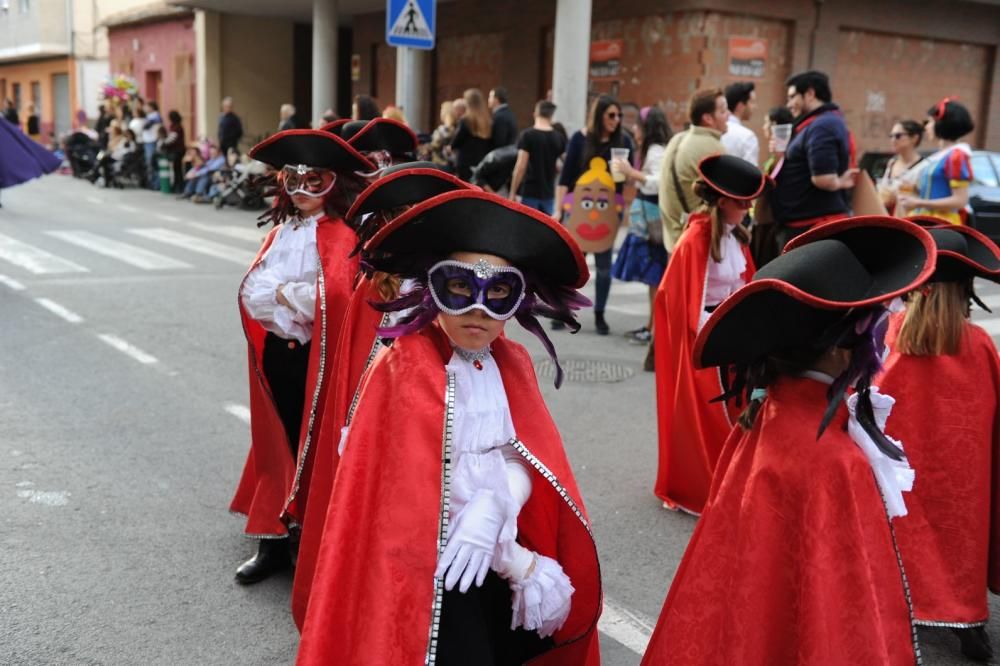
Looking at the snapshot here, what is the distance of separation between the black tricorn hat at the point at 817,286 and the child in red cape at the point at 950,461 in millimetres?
Result: 1179

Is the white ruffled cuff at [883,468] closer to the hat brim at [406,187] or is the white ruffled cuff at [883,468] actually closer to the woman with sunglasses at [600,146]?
the hat brim at [406,187]

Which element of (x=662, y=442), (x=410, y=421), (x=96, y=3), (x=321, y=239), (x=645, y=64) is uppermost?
(x=96, y=3)

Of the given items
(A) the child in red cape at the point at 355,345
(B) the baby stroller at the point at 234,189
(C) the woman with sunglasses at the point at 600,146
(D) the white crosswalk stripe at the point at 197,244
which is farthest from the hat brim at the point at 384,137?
(B) the baby stroller at the point at 234,189

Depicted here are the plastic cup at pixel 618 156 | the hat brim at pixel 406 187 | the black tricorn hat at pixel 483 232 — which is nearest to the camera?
the black tricorn hat at pixel 483 232

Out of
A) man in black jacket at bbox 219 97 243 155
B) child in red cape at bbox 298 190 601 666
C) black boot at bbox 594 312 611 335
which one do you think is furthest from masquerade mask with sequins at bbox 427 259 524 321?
man in black jacket at bbox 219 97 243 155

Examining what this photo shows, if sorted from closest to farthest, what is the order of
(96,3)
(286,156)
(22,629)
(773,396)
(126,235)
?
(773,396) < (22,629) < (286,156) < (126,235) < (96,3)

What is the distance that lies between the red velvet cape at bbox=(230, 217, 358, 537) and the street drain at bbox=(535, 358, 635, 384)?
3.43 m

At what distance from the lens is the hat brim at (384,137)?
4832 millimetres

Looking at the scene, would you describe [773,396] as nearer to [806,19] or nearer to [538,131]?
[538,131]

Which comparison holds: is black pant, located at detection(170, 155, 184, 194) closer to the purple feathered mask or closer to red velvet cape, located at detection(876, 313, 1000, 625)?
red velvet cape, located at detection(876, 313, 1000, 625)

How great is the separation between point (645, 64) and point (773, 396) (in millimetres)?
15511

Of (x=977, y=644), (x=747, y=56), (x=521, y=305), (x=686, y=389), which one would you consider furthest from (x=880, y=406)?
(x=747, y=56)

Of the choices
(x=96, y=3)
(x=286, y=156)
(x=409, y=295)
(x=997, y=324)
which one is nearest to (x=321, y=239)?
(x=286, y=156)

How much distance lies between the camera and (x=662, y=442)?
500 cm
